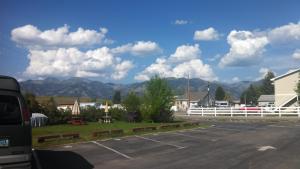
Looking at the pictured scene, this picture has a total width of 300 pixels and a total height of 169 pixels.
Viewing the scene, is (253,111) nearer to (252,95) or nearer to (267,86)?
(267,86)

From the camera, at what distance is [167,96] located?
147 ft

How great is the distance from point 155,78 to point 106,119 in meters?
6.84

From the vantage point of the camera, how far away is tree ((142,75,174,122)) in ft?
144

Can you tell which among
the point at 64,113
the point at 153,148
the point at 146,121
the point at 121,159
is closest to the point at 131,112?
the point at 146,121

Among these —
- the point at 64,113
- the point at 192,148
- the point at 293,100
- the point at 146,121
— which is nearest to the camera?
the point at 192,148

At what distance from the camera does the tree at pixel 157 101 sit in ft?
144

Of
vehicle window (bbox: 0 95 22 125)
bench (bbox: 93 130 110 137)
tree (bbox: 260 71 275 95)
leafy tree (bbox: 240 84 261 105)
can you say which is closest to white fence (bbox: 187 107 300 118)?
bench (bbox: 93 130 110 137)

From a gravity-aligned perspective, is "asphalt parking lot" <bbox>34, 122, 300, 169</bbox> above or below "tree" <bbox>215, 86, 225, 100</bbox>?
below

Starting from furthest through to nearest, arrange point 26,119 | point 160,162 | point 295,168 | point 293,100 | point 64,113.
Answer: point 293,100 → point 64,113 → point 160,162 → point 295,168 → point 26,119

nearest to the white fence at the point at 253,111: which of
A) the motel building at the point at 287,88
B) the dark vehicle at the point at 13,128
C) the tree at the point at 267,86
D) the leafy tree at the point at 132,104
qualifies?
the motel building at the point at 287,88

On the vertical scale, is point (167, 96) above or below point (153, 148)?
above

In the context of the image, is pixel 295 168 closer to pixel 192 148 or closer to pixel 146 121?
pixel 192 148

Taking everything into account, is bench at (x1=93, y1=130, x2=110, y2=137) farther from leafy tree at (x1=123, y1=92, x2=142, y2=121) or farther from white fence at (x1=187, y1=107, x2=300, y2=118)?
white fence at (x1=187, y1=107, x2=300, y2=118)

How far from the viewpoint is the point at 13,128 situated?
30.1 feet
